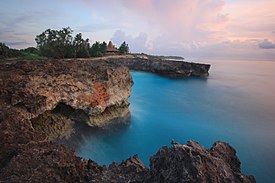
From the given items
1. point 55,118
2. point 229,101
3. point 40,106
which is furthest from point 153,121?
point 229,101

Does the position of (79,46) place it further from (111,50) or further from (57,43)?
(111,50)

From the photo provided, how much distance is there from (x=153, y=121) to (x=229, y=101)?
16.2m

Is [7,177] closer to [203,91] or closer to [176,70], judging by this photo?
[203,91]

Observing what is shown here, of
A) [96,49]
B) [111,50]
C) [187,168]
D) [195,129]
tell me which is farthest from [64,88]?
[111,50]

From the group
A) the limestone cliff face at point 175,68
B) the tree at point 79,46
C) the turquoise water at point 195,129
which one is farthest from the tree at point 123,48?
the turquoise water at point 195,129

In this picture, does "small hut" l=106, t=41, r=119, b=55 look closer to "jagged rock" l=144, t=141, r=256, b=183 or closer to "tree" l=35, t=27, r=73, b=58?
"tree" l=35, t=27, r=73, b=58

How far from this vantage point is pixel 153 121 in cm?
1739

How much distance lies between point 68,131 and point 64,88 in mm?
2921

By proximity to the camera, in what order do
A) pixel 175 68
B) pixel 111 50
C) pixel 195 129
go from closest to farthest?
pixel 195 129
pixel 175 68
pixel 111 50

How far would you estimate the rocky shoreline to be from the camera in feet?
13.3

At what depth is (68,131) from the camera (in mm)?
11539

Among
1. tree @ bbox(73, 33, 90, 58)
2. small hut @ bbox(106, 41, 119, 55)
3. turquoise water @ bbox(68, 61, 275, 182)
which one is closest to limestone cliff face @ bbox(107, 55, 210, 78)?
tree @ bbox(73, 33, 90, 58)

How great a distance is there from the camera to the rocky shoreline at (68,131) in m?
4.06

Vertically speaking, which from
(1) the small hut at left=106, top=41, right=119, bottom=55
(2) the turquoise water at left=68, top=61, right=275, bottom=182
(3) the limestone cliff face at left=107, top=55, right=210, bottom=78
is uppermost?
(1) the small hut at left=106, top=41, right=119, bottom=55
